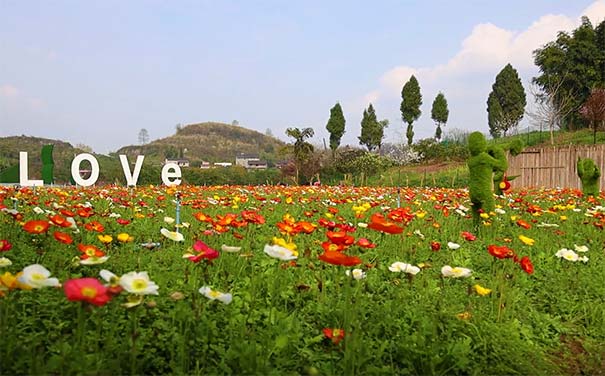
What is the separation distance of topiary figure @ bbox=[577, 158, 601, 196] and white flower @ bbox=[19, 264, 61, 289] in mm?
8313

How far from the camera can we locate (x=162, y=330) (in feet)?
6.38

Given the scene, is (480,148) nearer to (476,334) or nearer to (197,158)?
(476,334)

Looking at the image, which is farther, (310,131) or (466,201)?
(310,131)

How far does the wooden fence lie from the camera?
46.7 ft

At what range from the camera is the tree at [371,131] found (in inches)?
1741

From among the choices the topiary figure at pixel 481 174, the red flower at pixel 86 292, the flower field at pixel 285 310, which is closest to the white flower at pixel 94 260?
the flower field at pixel 285 310

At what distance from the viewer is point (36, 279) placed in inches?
53.6

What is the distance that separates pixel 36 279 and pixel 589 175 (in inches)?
334

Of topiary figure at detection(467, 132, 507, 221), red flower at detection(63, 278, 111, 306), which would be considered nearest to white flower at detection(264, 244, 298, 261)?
red flower at detection(63, 278, 111, 306)

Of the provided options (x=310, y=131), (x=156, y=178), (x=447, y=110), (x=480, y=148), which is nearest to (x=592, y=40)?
(x=447, y=110)

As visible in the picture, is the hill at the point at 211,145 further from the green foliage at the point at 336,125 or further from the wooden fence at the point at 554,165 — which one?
the wooden fence at the point at 554,165

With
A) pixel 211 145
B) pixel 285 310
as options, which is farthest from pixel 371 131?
pixel 211 145

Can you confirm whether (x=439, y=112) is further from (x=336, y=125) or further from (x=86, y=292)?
(x=86, y=292)

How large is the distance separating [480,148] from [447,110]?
1637 inches
